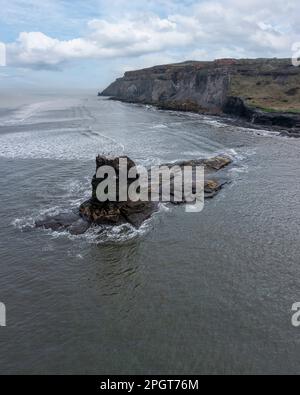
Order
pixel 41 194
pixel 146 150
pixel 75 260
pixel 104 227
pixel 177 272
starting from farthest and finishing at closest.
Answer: pixel 146 150, pixel 41 194, pixel 104 227, pixel 75 260, pixel 177 272

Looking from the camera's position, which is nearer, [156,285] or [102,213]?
[156,285]

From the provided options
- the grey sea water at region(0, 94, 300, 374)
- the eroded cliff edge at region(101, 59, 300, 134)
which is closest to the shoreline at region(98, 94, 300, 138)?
the eroded cliff edge at region(101, 59, 300, 134)

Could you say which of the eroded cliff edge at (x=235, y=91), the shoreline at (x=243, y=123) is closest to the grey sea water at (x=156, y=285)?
the shoreline at (x=243, y=123)

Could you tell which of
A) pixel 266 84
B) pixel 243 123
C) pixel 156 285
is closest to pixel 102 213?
pixel 156 285

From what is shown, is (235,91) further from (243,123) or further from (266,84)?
(243,123)

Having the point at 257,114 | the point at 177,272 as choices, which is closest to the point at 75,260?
the point at 177,272
